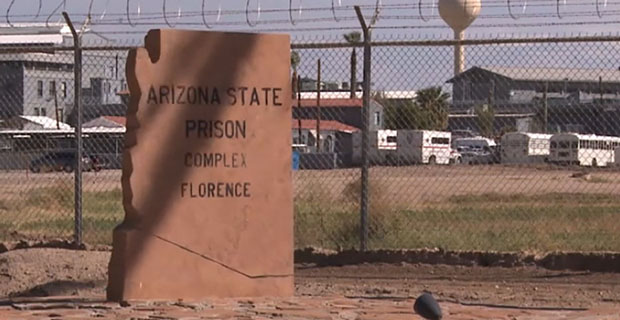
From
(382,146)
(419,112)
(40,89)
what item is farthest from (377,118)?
(40,89)

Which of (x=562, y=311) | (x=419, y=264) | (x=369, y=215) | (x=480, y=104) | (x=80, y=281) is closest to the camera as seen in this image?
(x=562, y=311)

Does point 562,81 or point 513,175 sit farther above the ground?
point 562,81

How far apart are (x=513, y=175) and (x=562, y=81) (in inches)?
48.5

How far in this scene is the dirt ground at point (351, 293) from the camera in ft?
29.4

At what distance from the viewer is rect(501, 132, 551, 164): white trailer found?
55.1ft

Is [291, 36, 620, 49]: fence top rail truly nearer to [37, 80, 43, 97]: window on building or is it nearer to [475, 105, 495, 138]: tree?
[475, 105, 495, 138]: tree

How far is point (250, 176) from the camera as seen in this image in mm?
9758

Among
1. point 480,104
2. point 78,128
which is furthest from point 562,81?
point 78,128

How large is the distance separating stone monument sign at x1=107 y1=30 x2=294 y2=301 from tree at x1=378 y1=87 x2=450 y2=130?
18.1ft

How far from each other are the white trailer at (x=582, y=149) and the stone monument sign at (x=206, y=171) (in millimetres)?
6815

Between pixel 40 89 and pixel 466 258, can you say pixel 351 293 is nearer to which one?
pixel 466 258

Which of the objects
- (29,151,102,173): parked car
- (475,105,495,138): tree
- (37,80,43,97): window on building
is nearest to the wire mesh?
(475,105,495,138): tree

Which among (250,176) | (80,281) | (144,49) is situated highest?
(144,49)

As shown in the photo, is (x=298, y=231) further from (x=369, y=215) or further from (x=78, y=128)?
(x=78, y=128)
